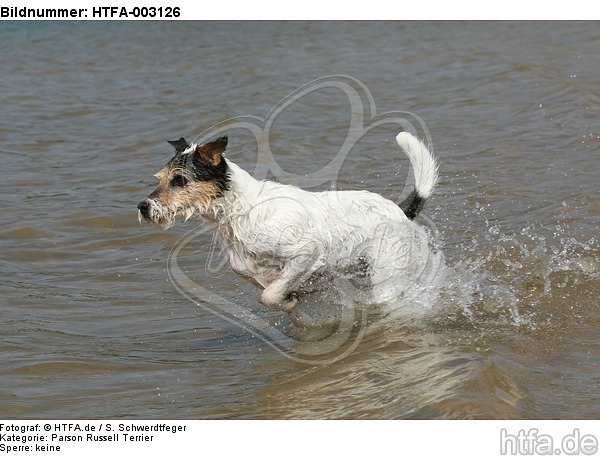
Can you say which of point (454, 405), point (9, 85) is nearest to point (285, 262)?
point (454, 405)

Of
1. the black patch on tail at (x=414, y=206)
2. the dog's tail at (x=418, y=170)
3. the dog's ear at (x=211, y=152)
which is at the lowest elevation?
the dog's ear at (x=211, y=152)

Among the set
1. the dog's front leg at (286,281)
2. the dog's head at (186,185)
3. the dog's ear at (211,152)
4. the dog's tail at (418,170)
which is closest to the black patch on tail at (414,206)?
the dog's tail at (418,170)

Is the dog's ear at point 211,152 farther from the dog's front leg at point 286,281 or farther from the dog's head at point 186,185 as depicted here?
the dog's front leg at point 286,281

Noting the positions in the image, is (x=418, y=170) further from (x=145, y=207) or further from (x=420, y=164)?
(x=145, y=207)

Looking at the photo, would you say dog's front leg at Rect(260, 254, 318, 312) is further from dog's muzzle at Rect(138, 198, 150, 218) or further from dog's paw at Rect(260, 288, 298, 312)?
dog's muzzle at Rect(138, 198, 150, 218)

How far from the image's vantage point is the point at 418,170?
6777mm

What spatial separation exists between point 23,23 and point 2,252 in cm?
1789

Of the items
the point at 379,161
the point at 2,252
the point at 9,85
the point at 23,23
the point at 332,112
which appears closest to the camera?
the point at 2,252

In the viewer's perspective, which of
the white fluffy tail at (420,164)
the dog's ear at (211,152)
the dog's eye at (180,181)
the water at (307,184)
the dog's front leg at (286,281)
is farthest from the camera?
the white fluffy tail at (420,164)

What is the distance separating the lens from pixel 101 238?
30.7 ft

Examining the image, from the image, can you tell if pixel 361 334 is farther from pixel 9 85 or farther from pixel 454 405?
pixel 9 85

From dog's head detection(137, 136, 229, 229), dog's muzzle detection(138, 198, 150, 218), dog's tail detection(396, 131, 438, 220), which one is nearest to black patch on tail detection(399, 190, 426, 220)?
dog's tail detection(396, 131, 438, 220)

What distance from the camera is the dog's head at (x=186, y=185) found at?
6.00 m

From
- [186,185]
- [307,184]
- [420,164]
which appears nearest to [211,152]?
[186,185]
